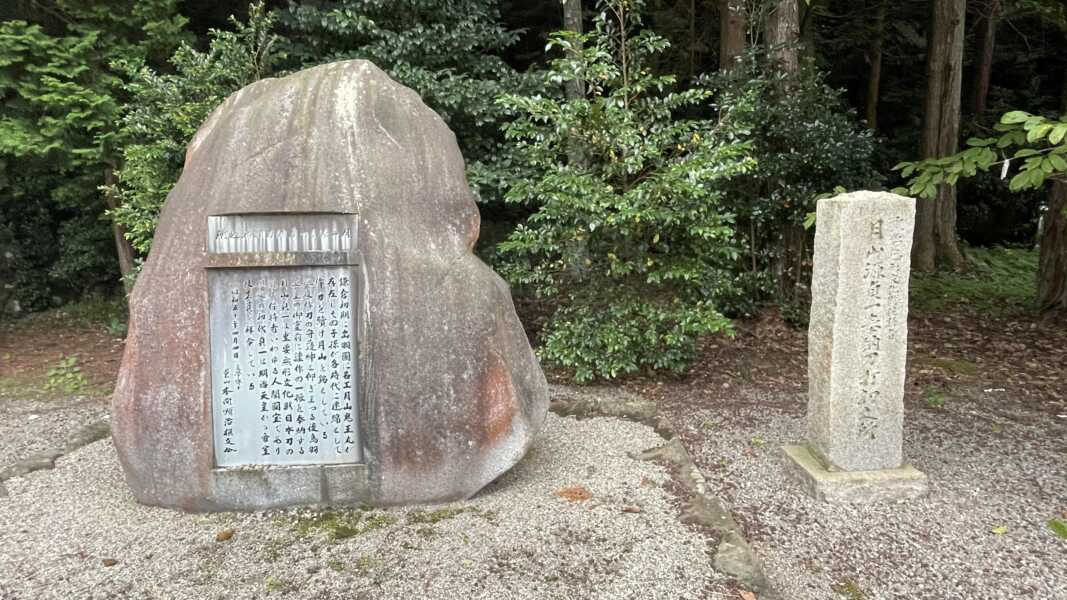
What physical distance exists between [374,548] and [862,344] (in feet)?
9.25

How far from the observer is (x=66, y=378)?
7094mm

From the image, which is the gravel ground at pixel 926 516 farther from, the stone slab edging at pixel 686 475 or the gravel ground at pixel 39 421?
the gravel ground at pixel 39 421

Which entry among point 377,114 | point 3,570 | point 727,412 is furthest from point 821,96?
point 3,570

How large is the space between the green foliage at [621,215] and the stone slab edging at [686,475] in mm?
290

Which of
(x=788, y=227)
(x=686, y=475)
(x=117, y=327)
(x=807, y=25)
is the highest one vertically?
(x=807, y=25)

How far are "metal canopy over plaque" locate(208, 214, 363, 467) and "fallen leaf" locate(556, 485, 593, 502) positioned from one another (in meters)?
1.14

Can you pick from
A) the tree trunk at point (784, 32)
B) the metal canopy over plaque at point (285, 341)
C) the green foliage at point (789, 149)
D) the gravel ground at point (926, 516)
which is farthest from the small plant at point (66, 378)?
the tree trunk at point (784, 32)

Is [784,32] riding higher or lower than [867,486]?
higher

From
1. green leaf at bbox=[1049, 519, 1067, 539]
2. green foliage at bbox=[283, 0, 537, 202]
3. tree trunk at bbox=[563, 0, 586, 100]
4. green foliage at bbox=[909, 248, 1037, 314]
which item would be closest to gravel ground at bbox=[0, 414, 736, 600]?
green leaf at bbox=[1049, 519, 1067, 539]

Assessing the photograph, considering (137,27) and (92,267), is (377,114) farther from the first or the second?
(92,267)

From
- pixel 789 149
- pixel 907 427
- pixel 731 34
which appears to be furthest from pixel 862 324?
pixel 731 34

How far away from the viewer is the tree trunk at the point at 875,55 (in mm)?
12406

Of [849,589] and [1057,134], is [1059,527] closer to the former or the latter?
[849,589]

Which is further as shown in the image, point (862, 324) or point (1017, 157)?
point (1017, 157)
